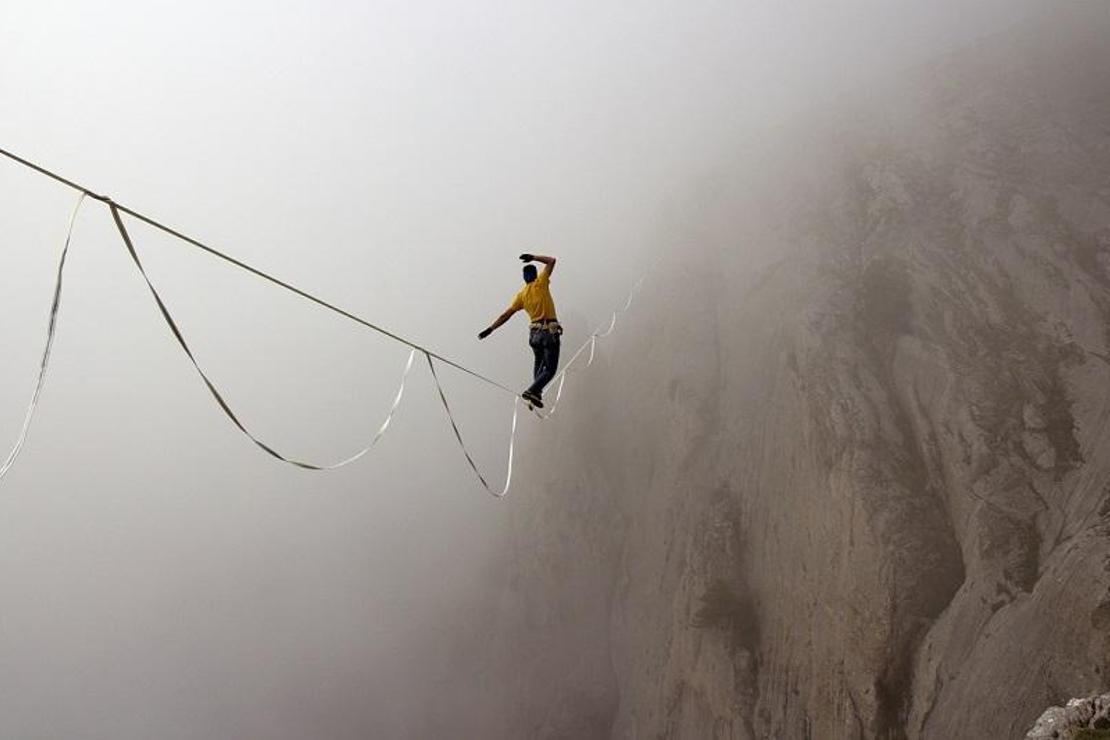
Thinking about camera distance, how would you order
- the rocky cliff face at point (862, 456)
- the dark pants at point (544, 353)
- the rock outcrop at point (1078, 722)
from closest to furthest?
the rock outcrop at point (1078, 722)
the dark pants at point (544, 353)
the rocky cliff face at point (862, 456)

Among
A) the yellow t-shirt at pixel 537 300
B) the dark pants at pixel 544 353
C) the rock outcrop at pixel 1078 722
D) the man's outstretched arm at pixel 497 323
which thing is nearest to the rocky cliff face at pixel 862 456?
the rock outcrop at pixel 1078 722

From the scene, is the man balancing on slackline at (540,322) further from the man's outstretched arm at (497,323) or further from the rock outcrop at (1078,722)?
the rock outcrop at (1078,722)

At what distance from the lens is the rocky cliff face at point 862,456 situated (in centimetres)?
1341

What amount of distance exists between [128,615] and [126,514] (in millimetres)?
20695

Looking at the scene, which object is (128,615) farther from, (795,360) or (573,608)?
(795,360)

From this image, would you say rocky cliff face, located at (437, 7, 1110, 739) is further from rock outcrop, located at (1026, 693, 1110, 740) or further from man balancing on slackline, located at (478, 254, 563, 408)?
man balancing on slackline, located at (478, 254, 563, 408)

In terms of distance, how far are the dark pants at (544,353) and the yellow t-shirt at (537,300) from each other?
1.06 feet

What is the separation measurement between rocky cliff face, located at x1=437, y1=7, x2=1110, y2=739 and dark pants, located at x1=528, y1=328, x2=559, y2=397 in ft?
27.1

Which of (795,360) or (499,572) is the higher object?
(795,360)

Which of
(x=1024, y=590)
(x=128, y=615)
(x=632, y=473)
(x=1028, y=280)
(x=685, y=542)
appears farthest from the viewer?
(x=128, y=615)

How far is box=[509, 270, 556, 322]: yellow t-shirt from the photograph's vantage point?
13117 millimetres

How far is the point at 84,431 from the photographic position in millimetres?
104875

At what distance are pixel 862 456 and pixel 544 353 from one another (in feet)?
28.5

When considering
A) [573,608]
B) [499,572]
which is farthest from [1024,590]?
[499,572]
